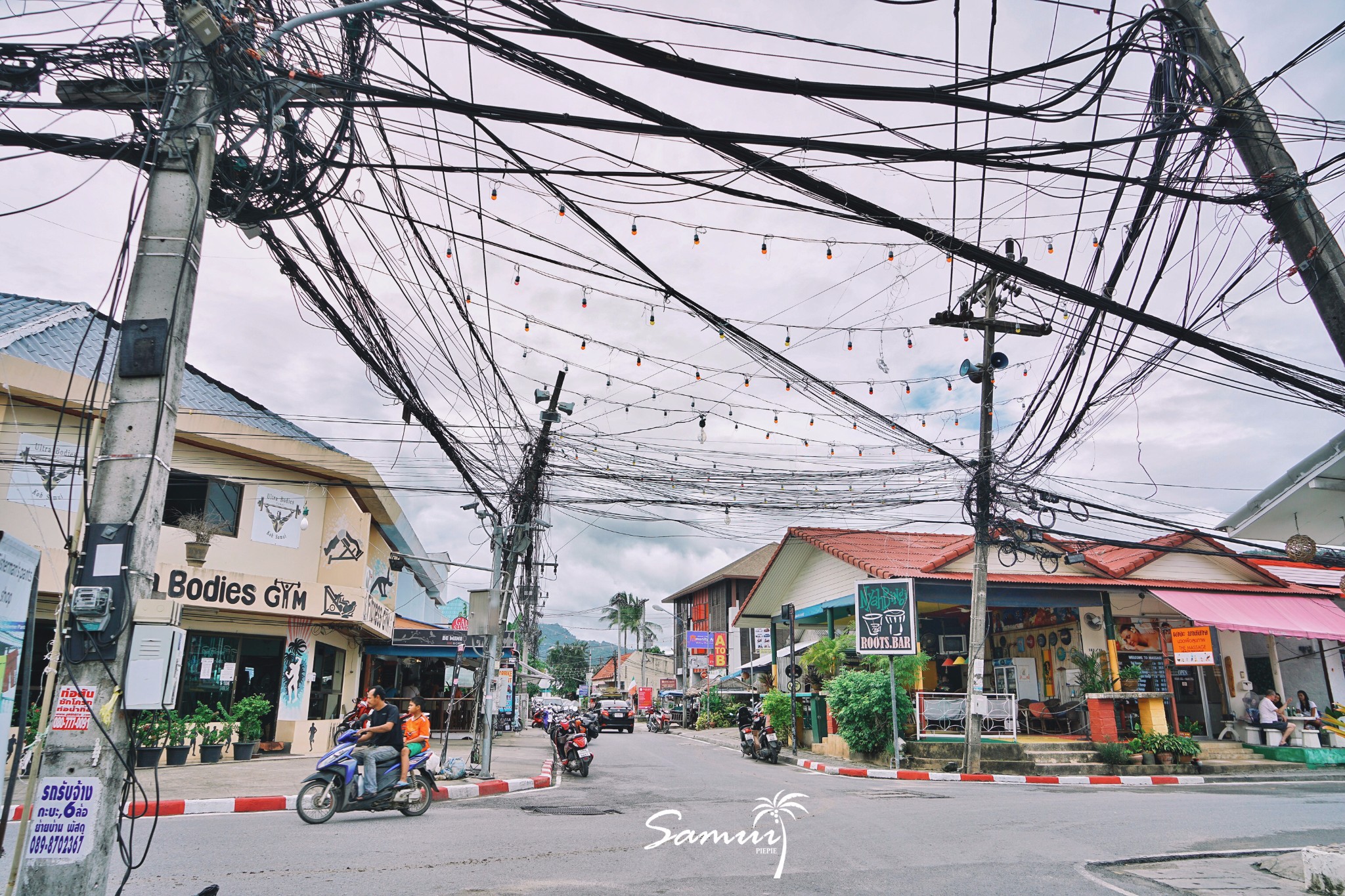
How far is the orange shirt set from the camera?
10.7 m

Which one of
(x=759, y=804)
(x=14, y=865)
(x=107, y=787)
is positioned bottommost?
(x=759, y=804)

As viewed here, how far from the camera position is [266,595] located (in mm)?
18078

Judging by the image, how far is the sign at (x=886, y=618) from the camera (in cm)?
1683

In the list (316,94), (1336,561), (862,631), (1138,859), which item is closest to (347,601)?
(862,631)

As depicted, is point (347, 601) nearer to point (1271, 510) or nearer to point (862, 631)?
point (862, 631)

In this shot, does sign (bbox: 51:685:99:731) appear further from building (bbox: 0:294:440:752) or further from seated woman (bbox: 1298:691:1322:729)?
seated woman (bbox: 1298:691:1322:729)

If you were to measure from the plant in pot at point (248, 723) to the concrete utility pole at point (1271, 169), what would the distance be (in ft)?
60.8

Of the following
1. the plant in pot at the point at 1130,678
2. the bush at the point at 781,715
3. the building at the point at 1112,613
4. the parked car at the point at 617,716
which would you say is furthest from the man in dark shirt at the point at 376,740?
the parked car at the point at 617,716

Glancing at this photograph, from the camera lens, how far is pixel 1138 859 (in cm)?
771

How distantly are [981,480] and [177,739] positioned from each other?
1583cm

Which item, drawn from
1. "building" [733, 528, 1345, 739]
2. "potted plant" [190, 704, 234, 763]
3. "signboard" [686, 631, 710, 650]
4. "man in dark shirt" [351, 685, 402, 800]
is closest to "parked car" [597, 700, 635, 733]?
"signboard" [686, 631, 710, 650]

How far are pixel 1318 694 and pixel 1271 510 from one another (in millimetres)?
16101

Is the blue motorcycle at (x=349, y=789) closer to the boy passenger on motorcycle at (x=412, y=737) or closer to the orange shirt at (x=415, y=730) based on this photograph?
the boy passenger on motorcycle at (x=412, y=737)

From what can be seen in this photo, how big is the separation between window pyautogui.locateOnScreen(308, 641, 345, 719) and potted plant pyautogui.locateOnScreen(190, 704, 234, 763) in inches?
181
